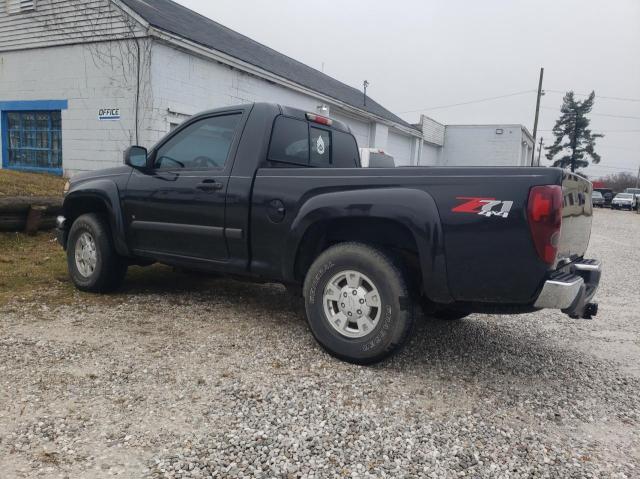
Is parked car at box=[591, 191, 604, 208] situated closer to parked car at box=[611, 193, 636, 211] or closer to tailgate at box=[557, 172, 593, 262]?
parked car at box=[611, 193, 636, 211]

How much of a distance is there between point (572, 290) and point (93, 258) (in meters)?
4.50

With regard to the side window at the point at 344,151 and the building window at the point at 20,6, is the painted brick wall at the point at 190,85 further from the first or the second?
the side window at the point at 344,151

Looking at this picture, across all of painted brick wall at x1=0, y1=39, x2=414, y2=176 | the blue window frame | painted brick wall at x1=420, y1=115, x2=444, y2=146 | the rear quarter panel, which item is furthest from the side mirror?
painted brick wall at x1=420, y1=115, x2=444, y2=146

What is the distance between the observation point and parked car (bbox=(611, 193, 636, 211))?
38.9m

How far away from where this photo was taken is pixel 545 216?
112 inches

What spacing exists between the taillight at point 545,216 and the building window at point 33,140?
1215cm

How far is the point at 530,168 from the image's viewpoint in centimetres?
293

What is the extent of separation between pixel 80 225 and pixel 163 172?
1.29m

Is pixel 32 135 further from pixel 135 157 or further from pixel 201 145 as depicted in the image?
pixel 201 145

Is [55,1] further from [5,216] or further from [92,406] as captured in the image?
[92,406]

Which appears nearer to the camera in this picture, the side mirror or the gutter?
the side mirror

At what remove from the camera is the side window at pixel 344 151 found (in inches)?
195

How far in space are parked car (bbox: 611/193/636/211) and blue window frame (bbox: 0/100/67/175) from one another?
135 feet

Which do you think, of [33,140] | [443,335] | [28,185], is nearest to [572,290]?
[443,335]
